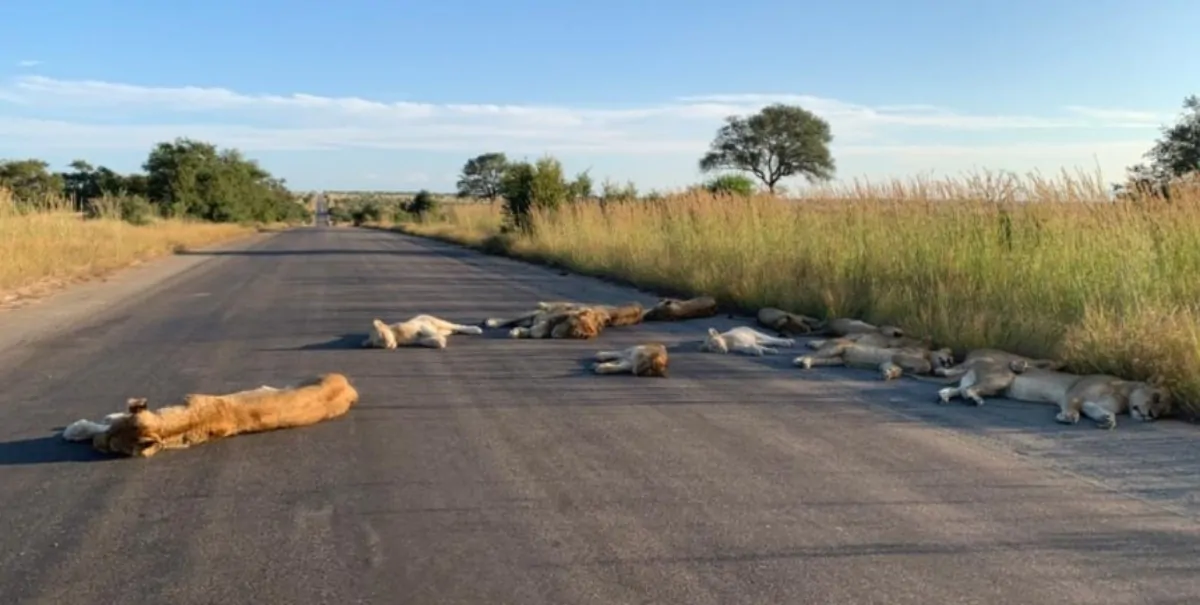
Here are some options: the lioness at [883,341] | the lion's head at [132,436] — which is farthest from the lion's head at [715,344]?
the lion's head at [132,436]

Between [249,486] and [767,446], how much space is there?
2835mm

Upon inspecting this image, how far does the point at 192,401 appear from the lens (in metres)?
5.95

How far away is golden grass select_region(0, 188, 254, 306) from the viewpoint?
18.0 m

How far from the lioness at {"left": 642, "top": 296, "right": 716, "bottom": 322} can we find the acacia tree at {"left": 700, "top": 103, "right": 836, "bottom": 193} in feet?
→ 125

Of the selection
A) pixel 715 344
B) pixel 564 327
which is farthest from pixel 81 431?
pixel 715 344

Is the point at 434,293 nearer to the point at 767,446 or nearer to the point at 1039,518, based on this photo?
the point at 767,446

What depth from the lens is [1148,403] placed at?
21.9 ft

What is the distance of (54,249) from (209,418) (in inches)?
727

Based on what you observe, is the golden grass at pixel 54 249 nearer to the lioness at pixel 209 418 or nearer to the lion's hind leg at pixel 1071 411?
the lioness at pixel 209 418

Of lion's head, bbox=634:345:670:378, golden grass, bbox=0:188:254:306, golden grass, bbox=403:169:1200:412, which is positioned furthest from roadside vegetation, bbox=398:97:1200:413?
golden grass, bbox=0:188:254:306

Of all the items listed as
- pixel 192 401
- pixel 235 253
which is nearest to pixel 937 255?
pixel 192 401

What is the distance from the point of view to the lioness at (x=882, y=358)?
8461 mm

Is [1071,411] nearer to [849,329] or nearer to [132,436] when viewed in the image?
[849,329]

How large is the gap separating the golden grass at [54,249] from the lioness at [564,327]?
29.2 ft
